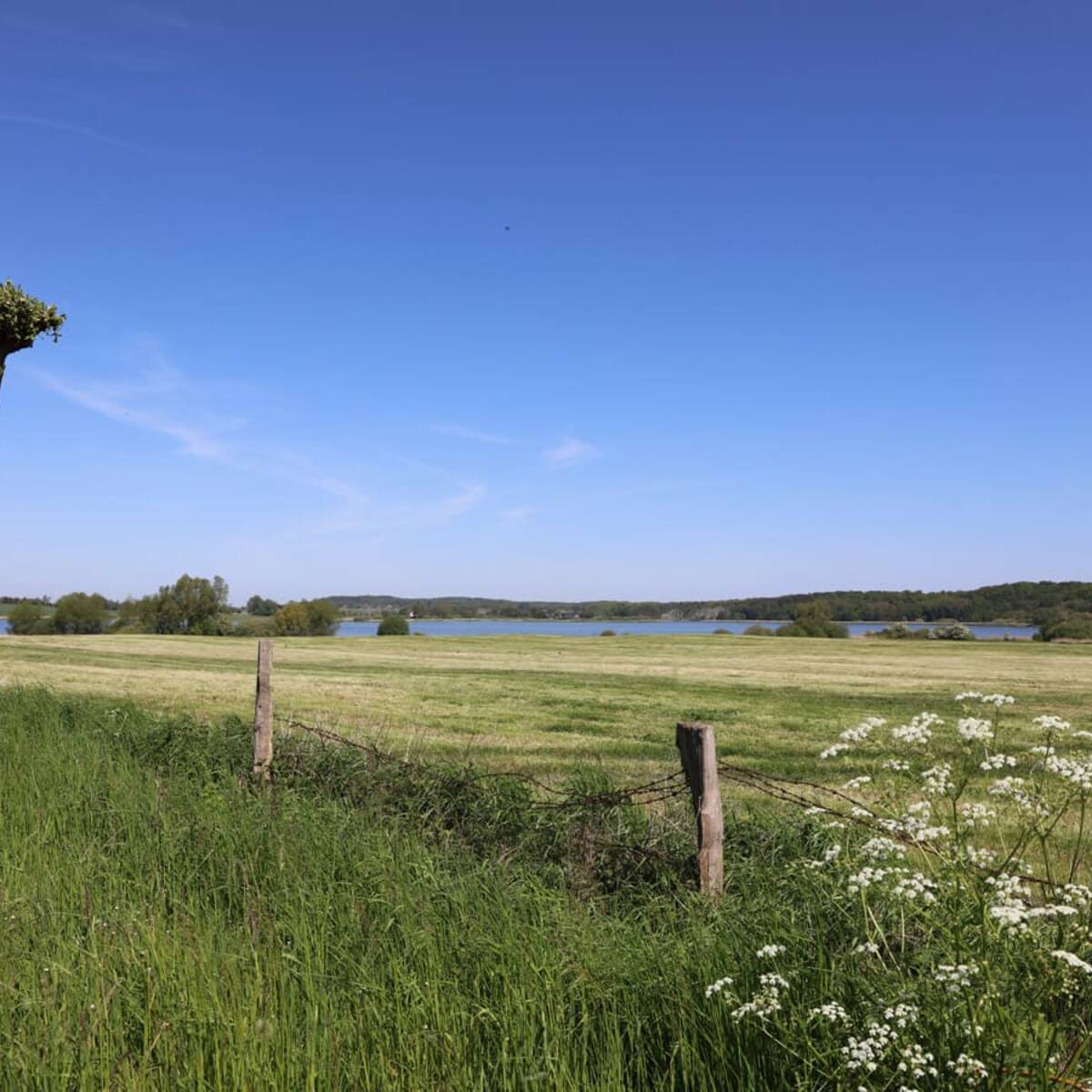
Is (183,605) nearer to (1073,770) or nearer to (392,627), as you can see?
(392,627)

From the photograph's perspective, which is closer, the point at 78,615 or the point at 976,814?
the point at 976,814

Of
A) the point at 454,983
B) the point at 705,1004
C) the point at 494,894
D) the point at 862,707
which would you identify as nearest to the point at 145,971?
the point at 454,983

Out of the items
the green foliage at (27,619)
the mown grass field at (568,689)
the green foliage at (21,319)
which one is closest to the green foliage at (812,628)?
the mown grass field at (568,689)

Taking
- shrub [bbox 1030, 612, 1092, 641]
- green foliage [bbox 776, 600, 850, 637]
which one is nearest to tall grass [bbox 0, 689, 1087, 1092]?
shrub [bbox 1030, 612, 1092, 641]

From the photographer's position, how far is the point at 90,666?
31.9m

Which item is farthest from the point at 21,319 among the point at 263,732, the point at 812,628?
the point at 812,628

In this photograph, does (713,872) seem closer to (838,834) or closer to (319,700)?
(838,834)

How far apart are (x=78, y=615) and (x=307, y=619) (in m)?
19.3

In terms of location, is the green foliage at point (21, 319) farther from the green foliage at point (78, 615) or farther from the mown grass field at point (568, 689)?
the green foliage at point (78, 615)

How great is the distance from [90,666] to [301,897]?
3066 centimetres

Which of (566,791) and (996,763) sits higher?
(996,763)

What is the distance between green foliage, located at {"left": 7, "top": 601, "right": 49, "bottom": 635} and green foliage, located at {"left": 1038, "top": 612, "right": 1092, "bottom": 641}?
80917mm

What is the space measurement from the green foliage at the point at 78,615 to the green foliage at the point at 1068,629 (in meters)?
77.3

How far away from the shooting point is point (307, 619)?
86750mm
